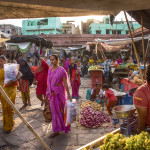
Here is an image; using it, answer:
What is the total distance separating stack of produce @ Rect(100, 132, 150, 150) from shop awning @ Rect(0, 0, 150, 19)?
4.76 ft

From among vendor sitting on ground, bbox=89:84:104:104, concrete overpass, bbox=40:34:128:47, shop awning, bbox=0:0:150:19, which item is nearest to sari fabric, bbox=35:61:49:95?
vendor sitting on ground, bbox=89:84:104:104

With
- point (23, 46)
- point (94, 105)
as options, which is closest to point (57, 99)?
point (94, 105)

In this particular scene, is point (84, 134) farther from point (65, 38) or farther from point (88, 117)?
point (65, 38)

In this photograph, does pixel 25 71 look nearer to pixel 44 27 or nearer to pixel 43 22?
pixel 44 27

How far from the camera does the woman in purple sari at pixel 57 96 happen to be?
379cm

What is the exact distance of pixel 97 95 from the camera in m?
6.54

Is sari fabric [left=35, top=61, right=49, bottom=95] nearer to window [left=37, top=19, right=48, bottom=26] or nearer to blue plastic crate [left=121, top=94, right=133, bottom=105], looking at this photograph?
blue plastic crate [left=121, top=94, right=133, bottom=105]

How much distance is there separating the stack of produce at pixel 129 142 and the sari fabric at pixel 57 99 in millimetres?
1901

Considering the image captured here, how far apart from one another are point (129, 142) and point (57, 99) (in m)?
2.23

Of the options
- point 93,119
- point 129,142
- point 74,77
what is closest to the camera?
point 129,142

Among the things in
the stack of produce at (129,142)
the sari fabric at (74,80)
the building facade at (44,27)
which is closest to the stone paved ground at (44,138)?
the stack of produce at (129,142)

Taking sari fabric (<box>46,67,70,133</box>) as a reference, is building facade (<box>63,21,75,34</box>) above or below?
above

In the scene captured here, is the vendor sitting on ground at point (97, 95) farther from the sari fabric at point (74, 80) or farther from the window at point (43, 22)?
the window at point (43, 22)

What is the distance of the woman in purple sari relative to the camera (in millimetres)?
3785
